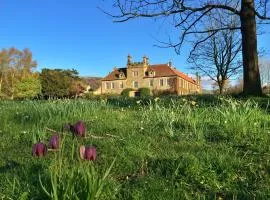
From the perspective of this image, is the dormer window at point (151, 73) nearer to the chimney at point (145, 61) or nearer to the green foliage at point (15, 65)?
the chimney at point (145, 61)

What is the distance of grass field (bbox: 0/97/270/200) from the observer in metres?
3.15

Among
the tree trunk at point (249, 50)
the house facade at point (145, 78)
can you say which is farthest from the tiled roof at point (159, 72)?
the tree trunk at point (249, 50)

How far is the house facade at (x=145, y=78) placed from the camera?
100875mm

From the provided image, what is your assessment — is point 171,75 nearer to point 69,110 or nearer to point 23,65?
point 23,65

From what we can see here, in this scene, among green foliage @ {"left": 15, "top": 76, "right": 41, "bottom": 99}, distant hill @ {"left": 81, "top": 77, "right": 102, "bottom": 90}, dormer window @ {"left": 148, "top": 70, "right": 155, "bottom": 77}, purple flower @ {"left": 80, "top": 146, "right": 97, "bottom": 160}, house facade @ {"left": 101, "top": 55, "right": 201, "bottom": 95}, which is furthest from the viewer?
distant hill @ {"left": 81, "top": 77, "right": 102, "bottom": 90}

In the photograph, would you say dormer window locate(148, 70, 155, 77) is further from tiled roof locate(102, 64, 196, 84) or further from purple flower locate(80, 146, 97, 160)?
purple flower locate(80, 146, 97, 160)

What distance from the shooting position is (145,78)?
104 m

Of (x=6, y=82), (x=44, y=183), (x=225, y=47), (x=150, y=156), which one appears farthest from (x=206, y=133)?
(x=6, y=82)

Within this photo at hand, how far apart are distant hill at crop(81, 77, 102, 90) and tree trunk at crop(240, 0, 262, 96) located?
104 m

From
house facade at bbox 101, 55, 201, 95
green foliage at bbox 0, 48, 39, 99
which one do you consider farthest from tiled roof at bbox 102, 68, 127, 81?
green foliage at bbox 0, 48, 39, 99

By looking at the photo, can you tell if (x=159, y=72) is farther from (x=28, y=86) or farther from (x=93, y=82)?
(x=28, y=86)

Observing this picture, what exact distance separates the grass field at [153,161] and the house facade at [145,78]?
92.5 meters

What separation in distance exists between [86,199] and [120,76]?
10474cm

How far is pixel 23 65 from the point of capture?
95.2 meters
